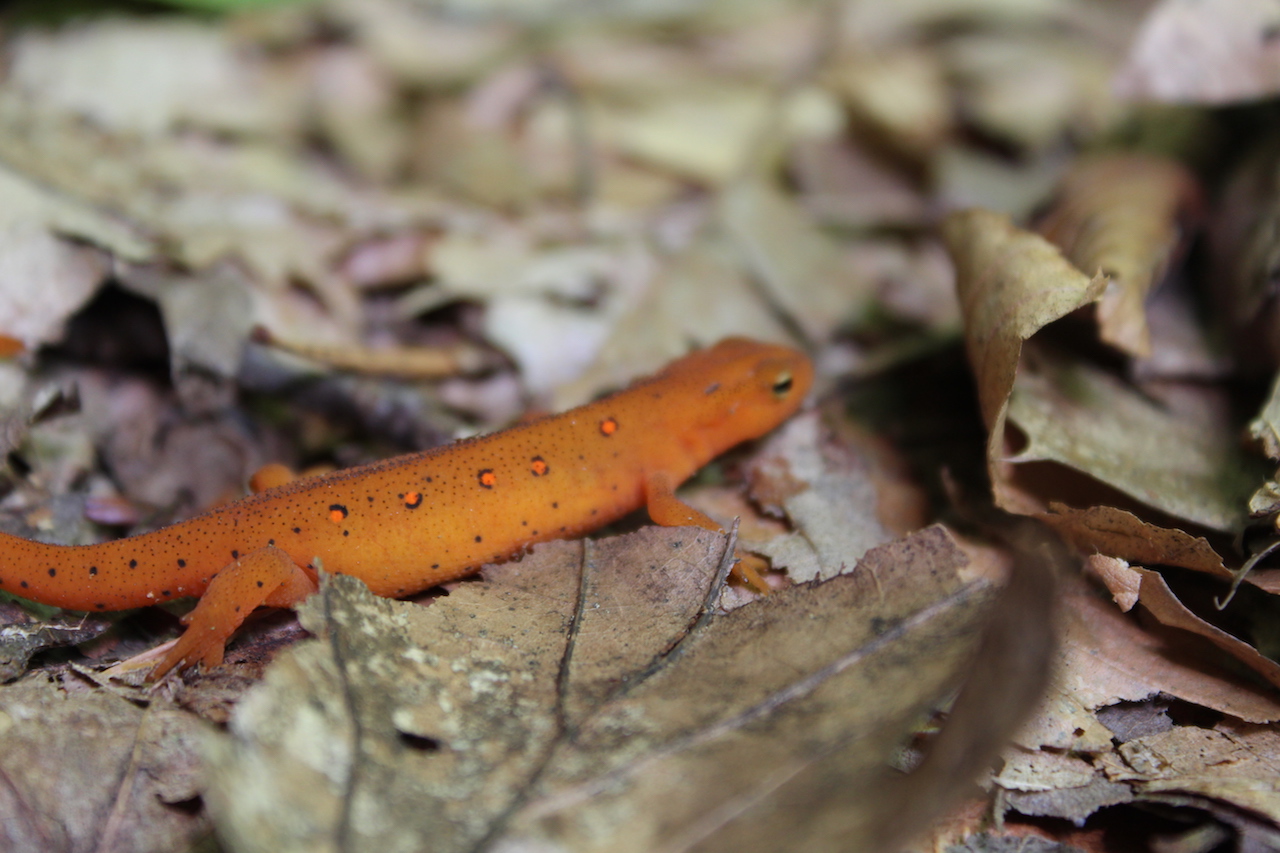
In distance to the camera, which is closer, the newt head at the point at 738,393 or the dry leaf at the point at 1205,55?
the newt head at the point at 738,393

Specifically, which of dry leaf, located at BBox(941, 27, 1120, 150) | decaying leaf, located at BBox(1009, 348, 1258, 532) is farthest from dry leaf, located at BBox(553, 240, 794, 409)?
dry leaf, located at BBox(941, 27, 1120, 150)

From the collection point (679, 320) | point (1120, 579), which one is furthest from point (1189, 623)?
point (679, 320)

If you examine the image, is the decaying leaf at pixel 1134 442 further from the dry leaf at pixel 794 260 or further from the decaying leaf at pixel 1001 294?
the dry leaf at pixel 794 260

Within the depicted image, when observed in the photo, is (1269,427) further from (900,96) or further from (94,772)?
(94,772)

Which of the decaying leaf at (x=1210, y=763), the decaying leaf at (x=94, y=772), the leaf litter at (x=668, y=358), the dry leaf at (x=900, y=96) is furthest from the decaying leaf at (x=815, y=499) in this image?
the dry leaf at (x=900, y=96)

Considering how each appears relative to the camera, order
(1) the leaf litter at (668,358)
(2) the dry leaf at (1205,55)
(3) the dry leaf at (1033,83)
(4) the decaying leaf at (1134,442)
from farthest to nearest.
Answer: (3) the dry leaf at (1033,83) → (2) the dry leaf at (1205,55) → (4) the decaying leaf at (1134,442) → (1) the leaf litter at (668,358)
